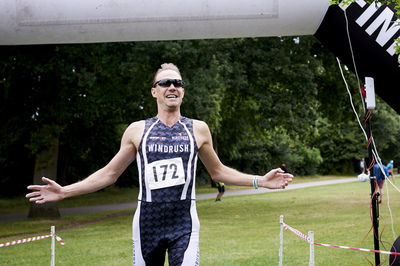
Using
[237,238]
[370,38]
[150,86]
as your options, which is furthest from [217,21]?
→ [150,86]

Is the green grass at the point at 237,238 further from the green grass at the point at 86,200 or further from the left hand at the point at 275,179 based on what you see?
the left hand at the point at 275,179

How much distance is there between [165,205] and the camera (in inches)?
142

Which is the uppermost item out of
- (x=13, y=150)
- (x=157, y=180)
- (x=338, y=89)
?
(x=338, y=89)

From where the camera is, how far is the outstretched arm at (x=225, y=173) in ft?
12.4

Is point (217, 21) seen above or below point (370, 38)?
above

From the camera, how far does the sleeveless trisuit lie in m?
3.60

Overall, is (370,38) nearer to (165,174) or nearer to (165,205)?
(165,174)

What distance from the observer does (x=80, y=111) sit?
17.5m

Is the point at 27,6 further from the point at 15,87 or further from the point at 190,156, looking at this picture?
the point at 15,87

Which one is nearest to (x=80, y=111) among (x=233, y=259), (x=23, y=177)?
(x=233, y=259)

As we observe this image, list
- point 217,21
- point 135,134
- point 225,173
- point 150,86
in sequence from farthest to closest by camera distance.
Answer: point 150,86 → point 217,21 → point 225,173 → point 135,134

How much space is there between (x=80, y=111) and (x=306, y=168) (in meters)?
47.2

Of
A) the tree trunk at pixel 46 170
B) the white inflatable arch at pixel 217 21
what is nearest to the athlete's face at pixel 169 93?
the white inflatable arch at pixel 217 21

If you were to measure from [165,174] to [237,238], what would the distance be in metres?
9.31
